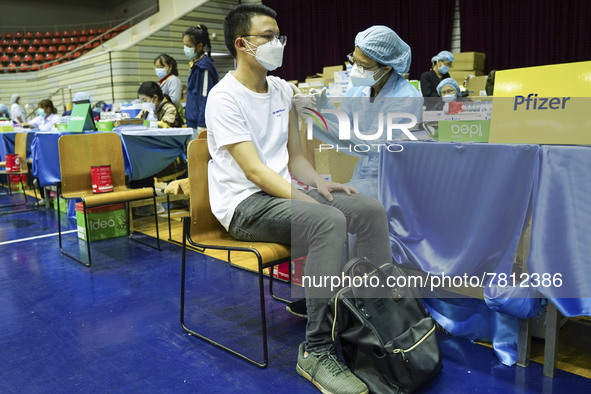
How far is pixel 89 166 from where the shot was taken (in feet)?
9.67

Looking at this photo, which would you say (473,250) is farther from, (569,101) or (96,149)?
(96,149)

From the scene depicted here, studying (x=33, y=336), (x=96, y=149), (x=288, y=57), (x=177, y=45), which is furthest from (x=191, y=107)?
(x=177, y=45)

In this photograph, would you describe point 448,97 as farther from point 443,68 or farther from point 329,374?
point 329,374

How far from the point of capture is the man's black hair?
5.47 feet

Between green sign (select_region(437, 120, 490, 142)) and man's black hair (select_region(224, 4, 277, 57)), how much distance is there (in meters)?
0.78

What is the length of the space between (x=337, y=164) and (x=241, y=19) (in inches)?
32.0

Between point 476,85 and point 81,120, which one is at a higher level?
point 476,85

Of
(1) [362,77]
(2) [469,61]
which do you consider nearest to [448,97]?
(2) [469,61]

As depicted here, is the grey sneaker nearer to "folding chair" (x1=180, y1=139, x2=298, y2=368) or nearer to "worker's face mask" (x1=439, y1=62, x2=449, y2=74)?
"folding chair" (x1=180, y1=139, x2=298, y2=368)

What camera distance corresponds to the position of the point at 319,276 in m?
1.45

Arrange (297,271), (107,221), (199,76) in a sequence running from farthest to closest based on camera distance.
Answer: (199,76)
(107,221)
(297,271)

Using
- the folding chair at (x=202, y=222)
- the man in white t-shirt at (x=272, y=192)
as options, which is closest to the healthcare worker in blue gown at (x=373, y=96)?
the man in white t-shirt at (x=272, y=192)

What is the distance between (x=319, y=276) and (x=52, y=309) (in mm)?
1388

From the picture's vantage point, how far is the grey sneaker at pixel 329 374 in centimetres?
137
